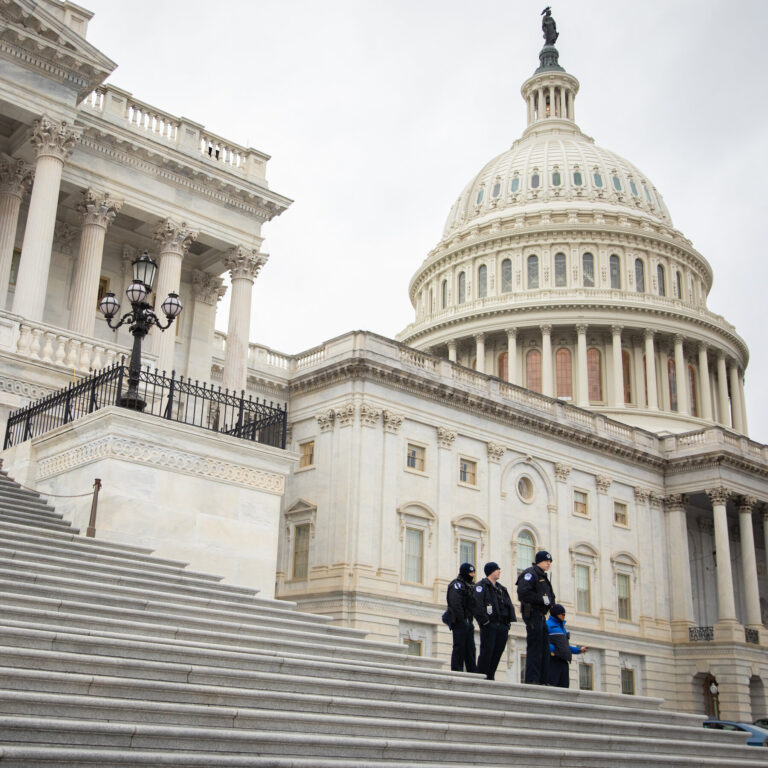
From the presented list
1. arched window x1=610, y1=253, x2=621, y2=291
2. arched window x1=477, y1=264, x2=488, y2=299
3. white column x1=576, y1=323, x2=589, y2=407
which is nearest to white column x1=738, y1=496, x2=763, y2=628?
white column x1=576, y1=323, x2=589, y2=407

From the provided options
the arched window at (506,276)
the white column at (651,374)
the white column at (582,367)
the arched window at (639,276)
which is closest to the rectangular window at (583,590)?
the white column at (582,367)

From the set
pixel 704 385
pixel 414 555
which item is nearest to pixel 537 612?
pixel 414 555

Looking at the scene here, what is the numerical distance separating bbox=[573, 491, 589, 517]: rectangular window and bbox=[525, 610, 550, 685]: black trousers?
34.4 meters

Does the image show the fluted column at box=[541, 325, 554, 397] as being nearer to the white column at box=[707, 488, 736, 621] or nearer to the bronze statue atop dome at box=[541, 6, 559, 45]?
the white column at box=[707, 488, 736, 621]

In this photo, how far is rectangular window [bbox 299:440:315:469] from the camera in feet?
140

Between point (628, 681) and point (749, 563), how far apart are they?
10.5 m

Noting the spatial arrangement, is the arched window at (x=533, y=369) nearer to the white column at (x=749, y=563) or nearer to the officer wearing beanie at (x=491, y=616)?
the white column at (x=749, y=563)

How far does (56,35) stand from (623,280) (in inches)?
2122

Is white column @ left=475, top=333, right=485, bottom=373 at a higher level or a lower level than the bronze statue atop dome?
lower

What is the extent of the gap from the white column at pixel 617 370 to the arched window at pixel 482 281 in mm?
11171

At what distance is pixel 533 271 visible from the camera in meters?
76.3

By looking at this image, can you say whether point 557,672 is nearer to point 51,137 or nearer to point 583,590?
point 51,137

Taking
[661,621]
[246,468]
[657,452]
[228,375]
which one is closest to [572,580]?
[661,621]

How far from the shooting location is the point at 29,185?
31.8 m
